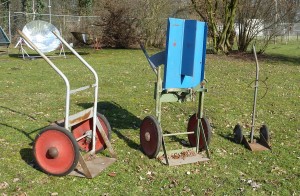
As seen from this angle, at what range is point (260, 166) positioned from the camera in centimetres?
590

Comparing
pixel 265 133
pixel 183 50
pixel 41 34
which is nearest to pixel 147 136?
pixel 183 50

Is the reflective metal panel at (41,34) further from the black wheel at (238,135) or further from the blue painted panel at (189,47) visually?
the blue painted panel at (189,47)

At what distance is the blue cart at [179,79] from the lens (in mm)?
5449

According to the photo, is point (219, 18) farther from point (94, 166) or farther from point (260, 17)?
point (94, 166)

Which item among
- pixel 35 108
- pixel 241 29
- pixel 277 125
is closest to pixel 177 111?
pixel 277 125

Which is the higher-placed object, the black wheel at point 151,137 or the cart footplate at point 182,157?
the black wheel at point 151,137

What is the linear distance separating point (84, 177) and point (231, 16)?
18.5 m

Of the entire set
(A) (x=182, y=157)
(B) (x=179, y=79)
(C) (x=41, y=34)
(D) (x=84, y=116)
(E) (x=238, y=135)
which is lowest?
(A) (x=182, y=157)

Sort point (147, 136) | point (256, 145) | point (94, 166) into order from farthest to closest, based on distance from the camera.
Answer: point (256, 145), point (147, 136), point (94, 166)

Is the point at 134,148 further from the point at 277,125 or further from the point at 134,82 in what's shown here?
the point at 134,82

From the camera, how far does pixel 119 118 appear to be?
8.19 m

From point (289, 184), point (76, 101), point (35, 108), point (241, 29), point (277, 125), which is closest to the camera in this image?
point (289, 184)

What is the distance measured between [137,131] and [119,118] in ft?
3.13

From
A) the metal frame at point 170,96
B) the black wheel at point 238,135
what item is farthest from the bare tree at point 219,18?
the metal frame at point 170,96
